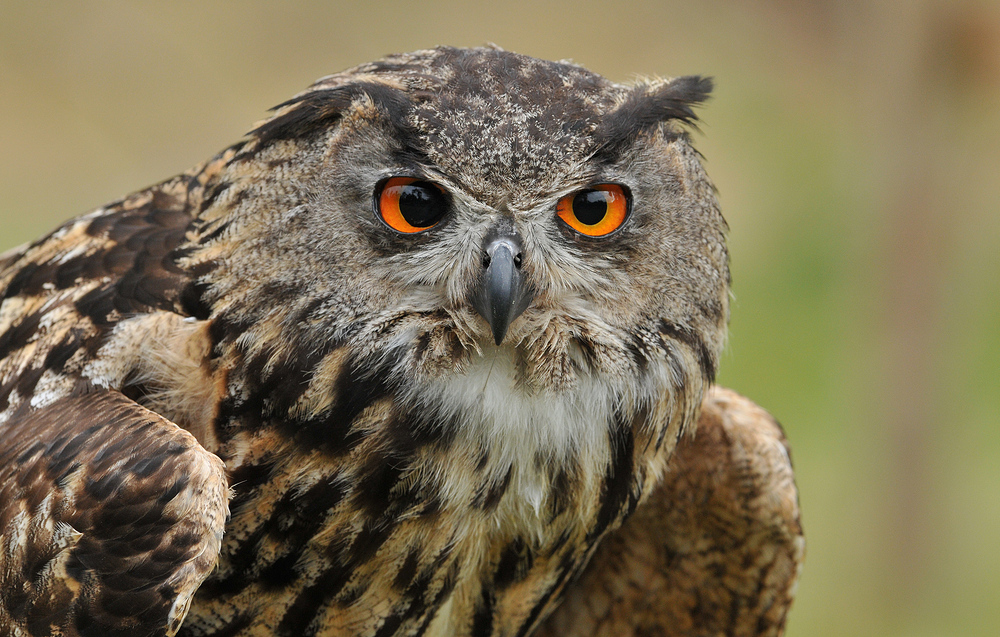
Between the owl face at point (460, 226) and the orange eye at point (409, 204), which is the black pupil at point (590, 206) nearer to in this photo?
the owl face at point (460, 226)

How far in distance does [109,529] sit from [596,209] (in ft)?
3.43

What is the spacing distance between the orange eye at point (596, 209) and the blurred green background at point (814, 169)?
306cm

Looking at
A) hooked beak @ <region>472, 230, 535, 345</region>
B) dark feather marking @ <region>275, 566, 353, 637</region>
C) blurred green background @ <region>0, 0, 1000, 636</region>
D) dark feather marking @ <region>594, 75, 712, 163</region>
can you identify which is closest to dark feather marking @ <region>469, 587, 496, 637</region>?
dark feather marking @ <region>275, 566, 353, 637</region>

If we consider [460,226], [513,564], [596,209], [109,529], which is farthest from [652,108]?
[109,529]

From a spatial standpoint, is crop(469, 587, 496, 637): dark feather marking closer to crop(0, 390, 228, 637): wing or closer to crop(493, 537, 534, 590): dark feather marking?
crop(493, 537, 534, 590): dark feather marking

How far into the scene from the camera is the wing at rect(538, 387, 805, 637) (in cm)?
252

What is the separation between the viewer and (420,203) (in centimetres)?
185

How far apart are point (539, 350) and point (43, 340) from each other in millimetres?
A: 982

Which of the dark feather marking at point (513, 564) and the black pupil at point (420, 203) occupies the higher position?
the black pupil at point (420, 203)

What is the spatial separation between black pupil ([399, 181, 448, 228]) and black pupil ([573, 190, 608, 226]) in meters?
0.26

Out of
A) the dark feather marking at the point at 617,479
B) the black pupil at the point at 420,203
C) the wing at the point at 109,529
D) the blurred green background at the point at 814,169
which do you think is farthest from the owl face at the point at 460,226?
the blurred green background at the point at 814,169

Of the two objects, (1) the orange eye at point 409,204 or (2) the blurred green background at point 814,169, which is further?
(2) the blurred green background at point 814,169

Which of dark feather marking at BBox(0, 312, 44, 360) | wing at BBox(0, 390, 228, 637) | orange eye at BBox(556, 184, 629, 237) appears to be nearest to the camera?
wing at BBox(0, 390, 228, 637)

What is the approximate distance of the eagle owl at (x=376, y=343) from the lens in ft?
5.90
